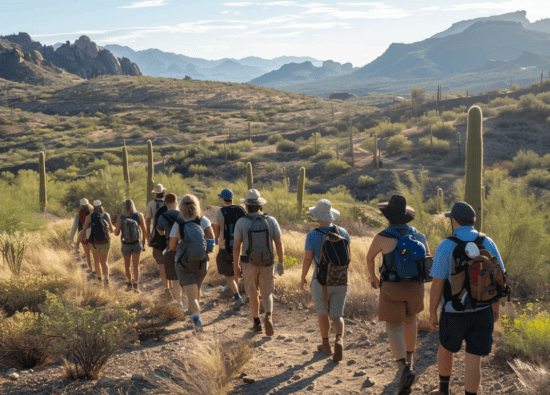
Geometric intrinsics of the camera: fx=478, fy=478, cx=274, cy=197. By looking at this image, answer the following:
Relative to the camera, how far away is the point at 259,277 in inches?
233

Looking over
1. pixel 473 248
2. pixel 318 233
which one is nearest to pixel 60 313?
pixel 318 233

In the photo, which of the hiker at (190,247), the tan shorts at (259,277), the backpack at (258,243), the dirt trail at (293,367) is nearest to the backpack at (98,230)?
the dirt trail at (293,367)

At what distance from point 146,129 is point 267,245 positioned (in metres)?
53.6

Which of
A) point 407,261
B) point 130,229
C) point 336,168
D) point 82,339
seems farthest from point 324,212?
point 336,168

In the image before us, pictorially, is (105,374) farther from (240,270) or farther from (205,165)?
(205,165)

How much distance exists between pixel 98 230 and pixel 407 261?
577 centimetres

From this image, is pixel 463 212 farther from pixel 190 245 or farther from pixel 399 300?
pixel 190 245

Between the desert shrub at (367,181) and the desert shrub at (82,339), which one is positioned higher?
the desert shrub at (82,339)

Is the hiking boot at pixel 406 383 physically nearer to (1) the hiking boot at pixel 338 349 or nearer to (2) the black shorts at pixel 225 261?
(1) the hiking boot at pixel 338 349

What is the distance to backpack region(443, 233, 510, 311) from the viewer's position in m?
3.63

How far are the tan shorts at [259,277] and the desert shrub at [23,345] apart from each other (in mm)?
2288

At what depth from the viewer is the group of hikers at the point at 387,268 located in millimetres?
3740

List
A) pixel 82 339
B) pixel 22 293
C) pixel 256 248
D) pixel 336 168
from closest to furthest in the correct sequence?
pixel 82 339 → pixel 256 248 → pixel 22 293 → pixel 336 168

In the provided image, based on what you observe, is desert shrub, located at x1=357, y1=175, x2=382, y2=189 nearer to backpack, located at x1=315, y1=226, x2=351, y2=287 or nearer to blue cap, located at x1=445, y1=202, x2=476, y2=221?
backpack, located at x1=315, y1=226, x2=351, y2=287
